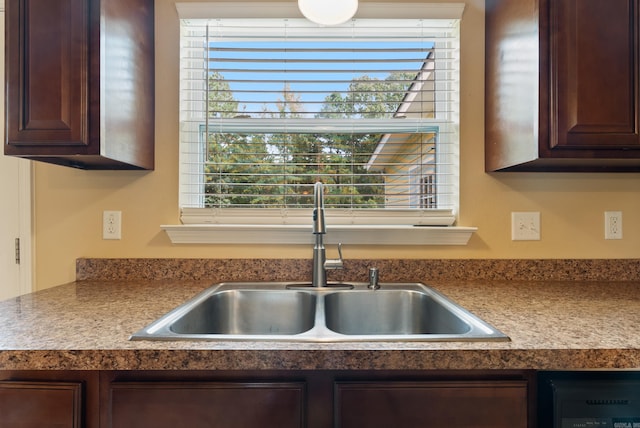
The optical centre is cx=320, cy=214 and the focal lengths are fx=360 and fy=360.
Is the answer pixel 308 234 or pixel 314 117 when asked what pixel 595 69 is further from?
pixel 308 234

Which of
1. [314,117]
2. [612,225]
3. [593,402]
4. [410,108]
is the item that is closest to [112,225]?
[314,117]

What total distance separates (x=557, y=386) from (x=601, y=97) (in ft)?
2.93

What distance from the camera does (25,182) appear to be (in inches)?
58.0

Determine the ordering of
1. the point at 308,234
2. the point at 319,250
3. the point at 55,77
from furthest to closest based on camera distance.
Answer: the point at 308,234 < the point at 319,250 < the point at 55,77

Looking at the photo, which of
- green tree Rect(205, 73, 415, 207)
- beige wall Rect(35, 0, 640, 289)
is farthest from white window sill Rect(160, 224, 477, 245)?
green tree Rect(205, 73, 415, 207)

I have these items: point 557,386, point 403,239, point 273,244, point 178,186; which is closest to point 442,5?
point 403,239

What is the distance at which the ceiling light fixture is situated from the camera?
1321 mm

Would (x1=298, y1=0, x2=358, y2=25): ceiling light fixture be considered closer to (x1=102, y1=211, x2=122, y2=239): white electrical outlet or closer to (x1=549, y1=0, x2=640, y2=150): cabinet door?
(x1=549, y1=0, x2=640, y2=150): cabinet door

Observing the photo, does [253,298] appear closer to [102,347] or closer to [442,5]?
[102,347]

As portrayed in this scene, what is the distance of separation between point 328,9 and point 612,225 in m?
1.42

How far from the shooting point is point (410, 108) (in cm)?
158

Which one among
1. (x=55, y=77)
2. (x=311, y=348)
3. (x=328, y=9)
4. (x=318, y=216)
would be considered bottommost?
(x=311, y=348)

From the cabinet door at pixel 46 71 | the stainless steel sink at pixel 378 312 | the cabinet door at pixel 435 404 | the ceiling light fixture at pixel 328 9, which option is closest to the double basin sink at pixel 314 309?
the stainless steel sink at pixel 378 312

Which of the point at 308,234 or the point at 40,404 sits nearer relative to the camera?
the point at 40,404
